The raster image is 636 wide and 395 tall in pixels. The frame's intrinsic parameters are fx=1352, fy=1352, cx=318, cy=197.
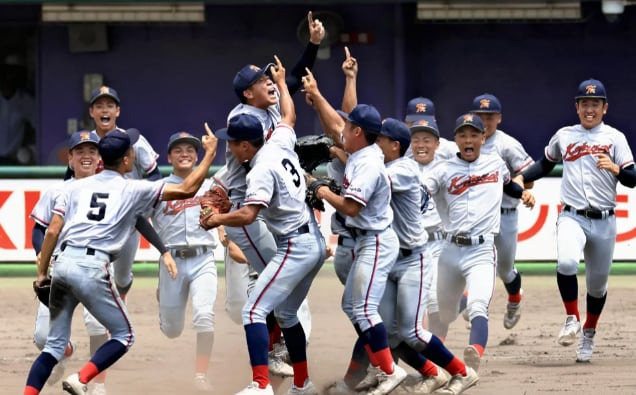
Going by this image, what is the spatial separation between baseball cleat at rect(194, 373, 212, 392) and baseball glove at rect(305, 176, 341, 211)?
1.48 meters

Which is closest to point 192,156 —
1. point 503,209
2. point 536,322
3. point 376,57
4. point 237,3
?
point 503,209

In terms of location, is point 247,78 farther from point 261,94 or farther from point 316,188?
point 316,188

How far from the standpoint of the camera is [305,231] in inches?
313

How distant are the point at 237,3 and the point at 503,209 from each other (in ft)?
19.4

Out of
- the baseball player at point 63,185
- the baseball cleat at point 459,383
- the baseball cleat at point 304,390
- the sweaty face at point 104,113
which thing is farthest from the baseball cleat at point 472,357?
the sweaty face at point 104,113

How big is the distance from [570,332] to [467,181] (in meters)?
1.43

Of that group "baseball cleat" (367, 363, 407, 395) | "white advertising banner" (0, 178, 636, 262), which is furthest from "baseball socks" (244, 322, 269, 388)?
"white advertising banner" (0, 178, 636, 262)

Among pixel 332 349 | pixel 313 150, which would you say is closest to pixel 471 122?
pixel 313 150

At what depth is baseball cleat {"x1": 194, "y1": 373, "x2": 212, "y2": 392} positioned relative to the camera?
871 centimetres

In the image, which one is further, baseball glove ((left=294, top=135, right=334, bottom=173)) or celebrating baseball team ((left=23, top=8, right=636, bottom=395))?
baseball glove ((left=294, top=135, right=334, bottom=173))

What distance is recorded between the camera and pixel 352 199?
7809 millimetres

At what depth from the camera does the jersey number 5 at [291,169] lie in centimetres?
782

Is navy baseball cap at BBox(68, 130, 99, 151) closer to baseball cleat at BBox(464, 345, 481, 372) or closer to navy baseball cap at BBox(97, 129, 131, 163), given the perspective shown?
navy baseball cap at BBox(97, 129, 131, 163)

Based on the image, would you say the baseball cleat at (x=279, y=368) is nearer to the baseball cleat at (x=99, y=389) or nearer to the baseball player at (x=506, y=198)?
the baseball cleat at (x=99, y=389)
